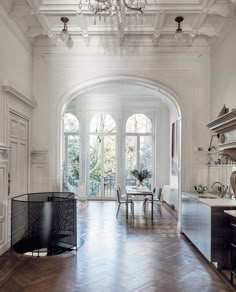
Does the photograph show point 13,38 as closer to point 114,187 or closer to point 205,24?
point 205,24

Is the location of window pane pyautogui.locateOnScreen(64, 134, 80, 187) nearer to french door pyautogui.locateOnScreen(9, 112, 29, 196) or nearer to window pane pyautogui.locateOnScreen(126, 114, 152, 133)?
window pane pyautogui.locateOnScreen(126, 114, 152, 133)

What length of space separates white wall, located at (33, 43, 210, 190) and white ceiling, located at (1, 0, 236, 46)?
36 cm

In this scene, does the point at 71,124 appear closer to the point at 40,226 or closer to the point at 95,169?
the point at 95,169

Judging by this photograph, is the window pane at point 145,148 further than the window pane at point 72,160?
Yes

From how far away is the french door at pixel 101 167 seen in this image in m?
11.6

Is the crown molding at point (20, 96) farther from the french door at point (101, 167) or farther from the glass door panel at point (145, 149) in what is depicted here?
the glass door panel at point (145, 149)

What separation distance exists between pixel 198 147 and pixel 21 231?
12.6ft

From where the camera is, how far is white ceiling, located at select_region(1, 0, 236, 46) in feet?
15.9

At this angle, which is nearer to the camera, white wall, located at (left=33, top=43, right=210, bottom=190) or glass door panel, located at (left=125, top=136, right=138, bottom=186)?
white wall, located at (left=33, top=43, right=210, bottom=190)

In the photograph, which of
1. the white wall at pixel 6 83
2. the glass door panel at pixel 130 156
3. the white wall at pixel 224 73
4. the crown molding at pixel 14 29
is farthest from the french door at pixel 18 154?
the glass door panel at pixel 130 156

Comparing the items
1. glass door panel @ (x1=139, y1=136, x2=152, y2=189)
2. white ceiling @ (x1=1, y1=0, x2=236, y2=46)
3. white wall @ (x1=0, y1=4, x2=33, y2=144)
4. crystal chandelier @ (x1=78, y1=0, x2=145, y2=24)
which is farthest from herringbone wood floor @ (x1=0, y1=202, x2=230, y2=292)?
glass door panel @ (x1=139, y1=136, x2=152, y2=189)

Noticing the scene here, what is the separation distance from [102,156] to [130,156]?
108 cm

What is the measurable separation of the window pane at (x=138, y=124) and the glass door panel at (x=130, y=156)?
0.31 metres

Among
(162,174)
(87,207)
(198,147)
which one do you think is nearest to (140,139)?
(162,174)
